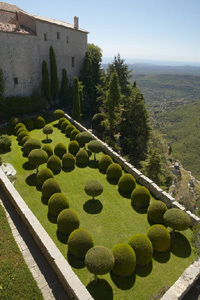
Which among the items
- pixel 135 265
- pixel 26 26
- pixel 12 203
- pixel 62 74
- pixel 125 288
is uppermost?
pixel 26 26

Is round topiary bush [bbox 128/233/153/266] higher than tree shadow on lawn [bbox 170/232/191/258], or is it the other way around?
round topiary bush [bbox 128/233/153/266]

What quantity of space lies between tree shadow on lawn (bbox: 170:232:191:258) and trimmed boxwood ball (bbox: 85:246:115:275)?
5089 millimetres

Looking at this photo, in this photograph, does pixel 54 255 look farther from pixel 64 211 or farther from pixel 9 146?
pixel 9 146

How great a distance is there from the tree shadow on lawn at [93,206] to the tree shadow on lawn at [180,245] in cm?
527

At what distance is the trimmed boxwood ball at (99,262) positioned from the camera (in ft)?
28.0

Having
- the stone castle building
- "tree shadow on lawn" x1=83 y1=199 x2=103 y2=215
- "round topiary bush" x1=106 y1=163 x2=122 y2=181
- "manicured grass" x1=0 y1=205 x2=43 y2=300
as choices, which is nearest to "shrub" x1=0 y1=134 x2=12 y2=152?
the stone castle building

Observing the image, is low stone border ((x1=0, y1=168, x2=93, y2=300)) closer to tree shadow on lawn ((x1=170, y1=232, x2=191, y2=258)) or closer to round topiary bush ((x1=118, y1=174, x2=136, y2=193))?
tree shadow on lawn ((x1=170, y1=232, x2=191, y2=258))

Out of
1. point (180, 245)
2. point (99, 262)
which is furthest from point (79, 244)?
point (180, 245)

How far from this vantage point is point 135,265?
9883 mm

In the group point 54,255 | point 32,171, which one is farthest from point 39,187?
point 54,255

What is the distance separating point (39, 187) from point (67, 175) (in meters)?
3.00

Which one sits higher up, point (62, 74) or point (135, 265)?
point (62, 74)

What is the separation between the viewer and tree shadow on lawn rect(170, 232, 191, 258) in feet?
38.1

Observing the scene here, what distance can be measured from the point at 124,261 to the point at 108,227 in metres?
3.39
